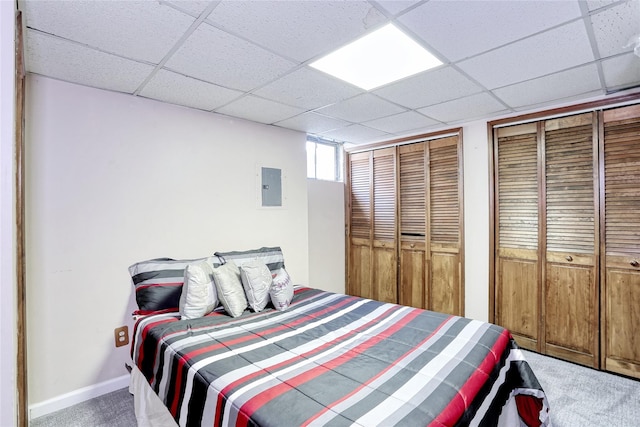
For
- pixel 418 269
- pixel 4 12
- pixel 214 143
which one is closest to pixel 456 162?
pixel 418 269

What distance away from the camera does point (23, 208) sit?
1.99m

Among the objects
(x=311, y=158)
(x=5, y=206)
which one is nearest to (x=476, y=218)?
(x=311, y=158)

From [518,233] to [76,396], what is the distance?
4075 mm

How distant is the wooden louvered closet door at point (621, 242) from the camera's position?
2543 mm

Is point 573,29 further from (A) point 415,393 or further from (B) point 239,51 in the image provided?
(A) point 415,393

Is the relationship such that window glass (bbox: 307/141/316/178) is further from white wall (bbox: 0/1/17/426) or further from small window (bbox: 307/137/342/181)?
white wall (bbox: 0/1/17/426)

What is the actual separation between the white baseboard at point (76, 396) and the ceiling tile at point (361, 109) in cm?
289

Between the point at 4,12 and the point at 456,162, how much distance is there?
3627mm

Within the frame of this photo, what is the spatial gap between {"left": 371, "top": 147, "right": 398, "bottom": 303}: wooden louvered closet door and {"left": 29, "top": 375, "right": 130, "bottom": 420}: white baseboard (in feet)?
9.74

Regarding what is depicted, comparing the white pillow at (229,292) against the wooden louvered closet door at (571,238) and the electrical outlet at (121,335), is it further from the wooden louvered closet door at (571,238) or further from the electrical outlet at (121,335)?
the wooden louvered closet door at (571,238)

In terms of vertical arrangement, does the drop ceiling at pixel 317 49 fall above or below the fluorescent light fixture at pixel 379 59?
below

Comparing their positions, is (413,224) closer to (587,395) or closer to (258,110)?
(587,395)

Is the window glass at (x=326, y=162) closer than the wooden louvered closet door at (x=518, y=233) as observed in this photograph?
No

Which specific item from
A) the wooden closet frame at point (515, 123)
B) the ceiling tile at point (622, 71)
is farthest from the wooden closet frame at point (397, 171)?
the ceiling tile at point (622, 71)
